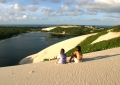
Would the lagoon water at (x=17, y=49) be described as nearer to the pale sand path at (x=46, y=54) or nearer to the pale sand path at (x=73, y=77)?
the pale sand path at (x=46, y=54)

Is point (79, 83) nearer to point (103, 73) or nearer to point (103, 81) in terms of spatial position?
point (103, 81)

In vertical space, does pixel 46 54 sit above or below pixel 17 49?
above

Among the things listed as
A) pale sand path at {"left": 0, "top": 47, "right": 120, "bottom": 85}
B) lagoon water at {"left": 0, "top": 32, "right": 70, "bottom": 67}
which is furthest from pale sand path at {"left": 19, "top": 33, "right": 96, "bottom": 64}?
pale sand path at {"left": 0, "top": 47, "right": 120, "bottom": 85}

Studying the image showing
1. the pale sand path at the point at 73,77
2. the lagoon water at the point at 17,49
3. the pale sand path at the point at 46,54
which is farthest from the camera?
the lagoon water at the point at 17,49

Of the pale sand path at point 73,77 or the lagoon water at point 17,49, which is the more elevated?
the pale sand path at point 73,77

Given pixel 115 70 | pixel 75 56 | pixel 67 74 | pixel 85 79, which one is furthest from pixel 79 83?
pixel 75 56

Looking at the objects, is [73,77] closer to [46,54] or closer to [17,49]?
[46,54]

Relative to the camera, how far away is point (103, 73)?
10.1 meters

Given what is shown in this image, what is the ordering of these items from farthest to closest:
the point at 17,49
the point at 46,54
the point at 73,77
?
1. the point at 17,49
2. the point at 46,54
3. the point at 73,77

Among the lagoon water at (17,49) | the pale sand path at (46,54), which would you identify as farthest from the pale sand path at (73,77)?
the lagoon water at (17,49)

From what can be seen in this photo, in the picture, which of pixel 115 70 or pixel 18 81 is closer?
pixel 18 81

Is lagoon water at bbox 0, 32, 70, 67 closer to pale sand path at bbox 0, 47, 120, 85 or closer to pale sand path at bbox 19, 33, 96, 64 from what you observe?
pale sand path at bbox 19, 33, 96, 64

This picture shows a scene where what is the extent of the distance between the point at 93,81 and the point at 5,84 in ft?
13.1

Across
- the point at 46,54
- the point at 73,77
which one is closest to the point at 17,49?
the point at 46,54
